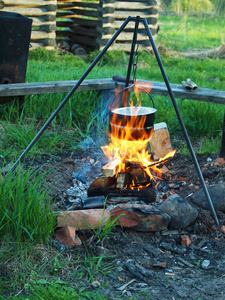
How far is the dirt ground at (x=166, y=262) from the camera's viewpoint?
237cm

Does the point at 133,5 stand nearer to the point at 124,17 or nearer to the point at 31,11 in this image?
the point at 124,17

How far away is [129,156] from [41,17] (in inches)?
265

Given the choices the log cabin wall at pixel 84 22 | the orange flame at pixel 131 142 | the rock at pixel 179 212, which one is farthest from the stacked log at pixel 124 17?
the rock at pixel 179 212

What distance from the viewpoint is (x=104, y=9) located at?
964cm

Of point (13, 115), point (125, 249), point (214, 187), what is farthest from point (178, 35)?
point (125, 249)

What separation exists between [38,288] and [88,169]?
1.82m

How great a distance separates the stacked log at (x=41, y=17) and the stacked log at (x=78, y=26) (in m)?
1.20

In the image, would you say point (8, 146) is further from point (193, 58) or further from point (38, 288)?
point (193, 58)

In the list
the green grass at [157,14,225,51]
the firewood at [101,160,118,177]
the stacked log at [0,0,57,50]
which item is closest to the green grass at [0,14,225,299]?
the stacked log at [0,0,57,50]

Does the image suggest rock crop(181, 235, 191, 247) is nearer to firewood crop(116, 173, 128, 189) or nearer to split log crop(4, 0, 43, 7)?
firewood crop(116, 173, 128, 189)

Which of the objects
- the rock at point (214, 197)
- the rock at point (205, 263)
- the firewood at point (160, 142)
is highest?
the firewood at point (160, 142)

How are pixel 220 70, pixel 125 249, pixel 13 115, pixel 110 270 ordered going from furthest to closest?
pixel 220 70 → pixel 13 115 → pixel 125 249 → pixel 110 270

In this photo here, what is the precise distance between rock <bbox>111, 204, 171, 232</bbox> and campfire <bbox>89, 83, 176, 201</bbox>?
448 mm

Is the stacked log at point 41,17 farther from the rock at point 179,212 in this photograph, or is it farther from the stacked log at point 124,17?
the rock at point 179,212
